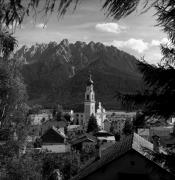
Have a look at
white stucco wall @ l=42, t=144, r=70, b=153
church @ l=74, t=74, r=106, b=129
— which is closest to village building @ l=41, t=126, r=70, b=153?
white stucco wall @ l=42, t=144, r=70, b=153

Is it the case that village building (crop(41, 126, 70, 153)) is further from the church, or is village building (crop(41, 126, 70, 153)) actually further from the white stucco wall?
the church

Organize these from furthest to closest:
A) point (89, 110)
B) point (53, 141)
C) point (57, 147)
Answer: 1. point (89, 110)
2. point (53, 141)
3. point (57, 147)

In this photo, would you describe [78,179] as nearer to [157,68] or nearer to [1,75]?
[1,75]

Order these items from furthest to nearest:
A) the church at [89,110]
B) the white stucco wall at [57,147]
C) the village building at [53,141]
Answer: the church at [89,110]
the village building at [53,141]
the white stucco wall at [57,147]

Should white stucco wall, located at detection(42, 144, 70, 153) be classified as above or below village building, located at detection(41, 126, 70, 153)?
below

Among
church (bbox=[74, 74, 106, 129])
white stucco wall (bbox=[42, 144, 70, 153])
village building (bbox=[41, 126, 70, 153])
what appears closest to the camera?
white stucco wall (bbox=[42, 144, 70, 153])

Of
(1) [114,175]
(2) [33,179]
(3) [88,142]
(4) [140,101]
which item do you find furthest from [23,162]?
(3) [88,142]

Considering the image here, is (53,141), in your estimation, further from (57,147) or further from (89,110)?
(89,110)

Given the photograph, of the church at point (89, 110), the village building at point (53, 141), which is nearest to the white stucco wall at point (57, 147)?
the village building at point (53, 141)

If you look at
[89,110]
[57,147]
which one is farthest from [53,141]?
[89,110]

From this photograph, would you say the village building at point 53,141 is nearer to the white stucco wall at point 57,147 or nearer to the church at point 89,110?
the white stucco wall at point 57,147

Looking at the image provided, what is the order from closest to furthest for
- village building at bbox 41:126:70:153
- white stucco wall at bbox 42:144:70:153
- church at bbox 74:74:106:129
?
1. white stucco wall at bbox 42:144:70:153
2. village building at bbox 41:126:70:153
3. church at bbox 74:74:106:129

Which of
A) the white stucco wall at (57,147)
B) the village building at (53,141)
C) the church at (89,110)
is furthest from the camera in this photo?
the church at (89,110)

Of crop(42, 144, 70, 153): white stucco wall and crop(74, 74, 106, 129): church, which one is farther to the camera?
crop(74, 74, 106, 129): church
